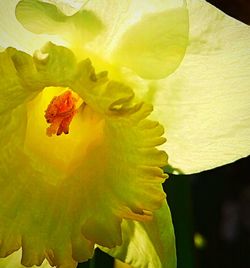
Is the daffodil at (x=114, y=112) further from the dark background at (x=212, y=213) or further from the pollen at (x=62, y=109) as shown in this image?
the dark background at (x=212, y=213)

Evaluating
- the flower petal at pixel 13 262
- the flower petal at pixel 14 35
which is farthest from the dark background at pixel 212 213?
the flower petal at pixel 14 35

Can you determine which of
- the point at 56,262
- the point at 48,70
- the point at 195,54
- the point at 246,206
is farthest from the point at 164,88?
the point at 246,206

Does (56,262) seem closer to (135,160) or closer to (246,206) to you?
(135,160)

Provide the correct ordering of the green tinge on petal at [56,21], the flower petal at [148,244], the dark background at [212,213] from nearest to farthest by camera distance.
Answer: the green tinge on petal at [56,21], the flower petal at [148,244], the dark background at [212,213]

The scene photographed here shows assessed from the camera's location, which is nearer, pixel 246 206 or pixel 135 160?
pixel 135 160

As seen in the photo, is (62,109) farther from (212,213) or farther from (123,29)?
(212,213)

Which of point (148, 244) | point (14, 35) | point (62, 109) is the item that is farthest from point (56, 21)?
point (148, 244)

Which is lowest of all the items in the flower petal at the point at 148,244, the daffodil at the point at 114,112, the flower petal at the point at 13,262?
the flower petal at the point at 13,262

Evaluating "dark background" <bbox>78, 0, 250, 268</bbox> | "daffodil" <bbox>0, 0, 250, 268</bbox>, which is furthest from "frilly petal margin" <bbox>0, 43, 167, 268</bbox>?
"dark background" <bbox>78, 0, 250, 268</bbox>
